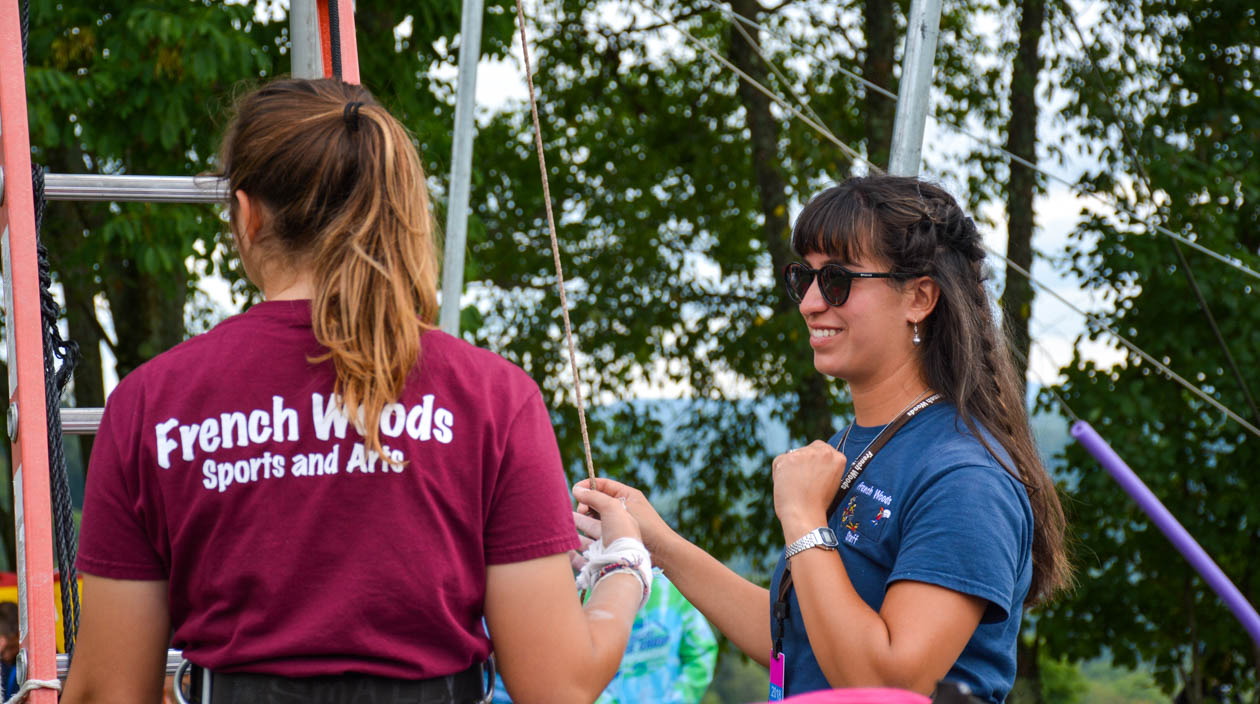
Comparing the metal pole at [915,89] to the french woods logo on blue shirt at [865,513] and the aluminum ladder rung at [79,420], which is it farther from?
the aluminum ladder rung at [79,420]

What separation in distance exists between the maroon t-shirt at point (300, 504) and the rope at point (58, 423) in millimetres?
643

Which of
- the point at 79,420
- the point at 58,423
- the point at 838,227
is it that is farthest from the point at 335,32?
the point at 838,227

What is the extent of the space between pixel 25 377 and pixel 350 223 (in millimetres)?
815

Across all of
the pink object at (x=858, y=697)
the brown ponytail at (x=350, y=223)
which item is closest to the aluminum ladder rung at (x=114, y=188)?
the brown ponytail at (x=350, y=223)

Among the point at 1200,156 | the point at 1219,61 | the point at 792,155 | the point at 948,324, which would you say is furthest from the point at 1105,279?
the point at 948,324

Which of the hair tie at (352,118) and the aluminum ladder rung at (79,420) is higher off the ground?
the hair tie at (352,118)

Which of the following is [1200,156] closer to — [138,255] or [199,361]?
[138,255]

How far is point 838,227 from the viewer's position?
1.85 metres

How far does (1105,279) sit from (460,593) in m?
8.42

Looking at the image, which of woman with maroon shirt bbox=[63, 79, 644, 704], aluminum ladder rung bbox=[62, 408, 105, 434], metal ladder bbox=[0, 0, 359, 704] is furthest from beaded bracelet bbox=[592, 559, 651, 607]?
aluminum ladder rung bbox=[62, 408, 105, 434]

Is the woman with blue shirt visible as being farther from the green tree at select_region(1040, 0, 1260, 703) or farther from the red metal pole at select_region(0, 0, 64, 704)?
the green tree at select_region(1040, 0, 1260, 703)

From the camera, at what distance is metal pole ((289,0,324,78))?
258 cm

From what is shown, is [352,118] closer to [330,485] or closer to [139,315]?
[330,485]

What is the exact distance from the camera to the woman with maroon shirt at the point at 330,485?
1.25 m
